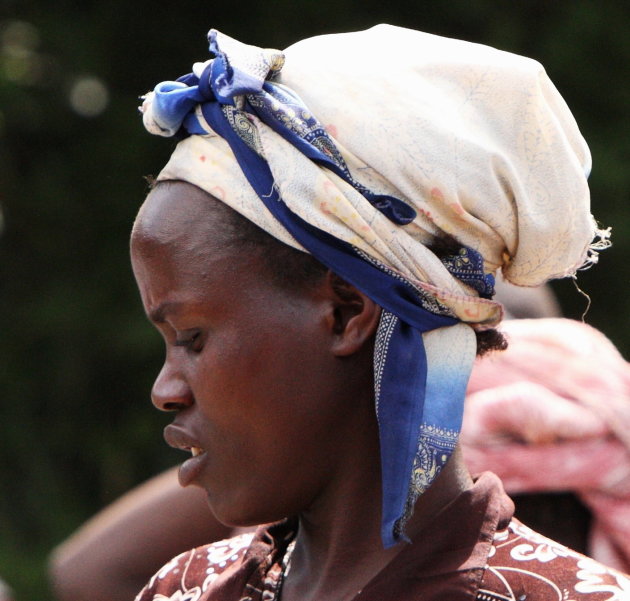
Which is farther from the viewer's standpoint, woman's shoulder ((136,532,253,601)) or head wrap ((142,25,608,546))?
woman's shoulder ((136,532,253,601))

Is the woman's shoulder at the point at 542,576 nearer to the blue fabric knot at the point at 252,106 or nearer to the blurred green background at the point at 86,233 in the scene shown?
the blue fabric knot at the point at 252,106

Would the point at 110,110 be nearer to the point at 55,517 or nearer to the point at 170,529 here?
the point at 55,517

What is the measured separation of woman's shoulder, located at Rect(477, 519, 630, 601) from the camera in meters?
1.82

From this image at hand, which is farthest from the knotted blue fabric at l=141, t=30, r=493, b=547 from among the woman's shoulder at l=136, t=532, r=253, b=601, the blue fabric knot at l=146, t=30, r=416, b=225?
the woman's shoulder at l=136, t=532, r=253, b=601

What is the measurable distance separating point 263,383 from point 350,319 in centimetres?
16

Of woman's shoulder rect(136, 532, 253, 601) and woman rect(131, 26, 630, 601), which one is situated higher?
woman rect(131, 26, 630, 601)

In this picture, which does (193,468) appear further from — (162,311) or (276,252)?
(276,252)

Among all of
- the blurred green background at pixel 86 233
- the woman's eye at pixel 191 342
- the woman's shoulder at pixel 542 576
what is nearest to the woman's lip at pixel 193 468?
the woman's eye at pixel 191 342

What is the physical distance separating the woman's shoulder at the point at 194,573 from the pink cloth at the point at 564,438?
658mm

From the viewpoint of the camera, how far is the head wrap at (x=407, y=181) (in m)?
1.87

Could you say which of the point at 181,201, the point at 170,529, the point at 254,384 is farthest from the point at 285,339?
the point at 170,529

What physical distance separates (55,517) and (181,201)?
193 inches

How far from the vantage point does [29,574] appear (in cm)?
618

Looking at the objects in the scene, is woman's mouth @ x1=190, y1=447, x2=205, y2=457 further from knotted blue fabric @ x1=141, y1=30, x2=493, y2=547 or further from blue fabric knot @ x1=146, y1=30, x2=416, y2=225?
blue fabric knot @ x1=146, y1=30, x2=416, y2=225
